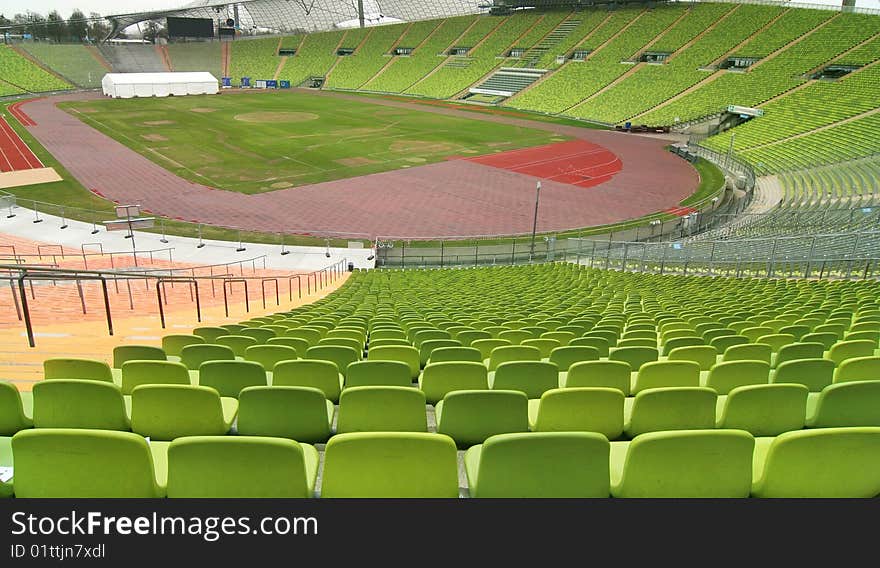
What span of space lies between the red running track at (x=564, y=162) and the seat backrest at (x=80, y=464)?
135 ft

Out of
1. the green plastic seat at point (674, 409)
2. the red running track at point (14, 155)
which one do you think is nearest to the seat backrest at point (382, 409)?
the green plastic seat at point (674, 409)

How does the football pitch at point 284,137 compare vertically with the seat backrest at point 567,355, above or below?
above

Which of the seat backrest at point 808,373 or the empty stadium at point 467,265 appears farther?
the seat backrest at point 808,373

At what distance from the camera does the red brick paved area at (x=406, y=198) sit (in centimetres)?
3282

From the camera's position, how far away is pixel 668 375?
18.5ft

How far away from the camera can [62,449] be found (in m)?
2.94

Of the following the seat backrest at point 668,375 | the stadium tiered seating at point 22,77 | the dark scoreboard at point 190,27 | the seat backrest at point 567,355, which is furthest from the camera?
the dark scoreboard at point 190,27

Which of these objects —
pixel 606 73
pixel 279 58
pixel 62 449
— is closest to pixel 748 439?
pixel 62 449

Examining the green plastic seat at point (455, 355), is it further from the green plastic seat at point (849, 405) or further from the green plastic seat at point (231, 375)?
the green plastic seat at point (849, 405)

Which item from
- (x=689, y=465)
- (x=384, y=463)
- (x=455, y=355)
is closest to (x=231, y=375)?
(x=455, y=355)

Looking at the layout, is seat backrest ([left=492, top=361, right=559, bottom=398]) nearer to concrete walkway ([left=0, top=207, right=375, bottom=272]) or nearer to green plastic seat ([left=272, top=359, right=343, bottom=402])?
green plastic seat ([left=272, top=359, right=343, bottom=402])

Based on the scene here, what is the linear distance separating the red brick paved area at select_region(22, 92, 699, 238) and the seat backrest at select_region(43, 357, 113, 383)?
80.8 feet

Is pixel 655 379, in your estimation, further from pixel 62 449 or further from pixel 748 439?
pixel 62 449

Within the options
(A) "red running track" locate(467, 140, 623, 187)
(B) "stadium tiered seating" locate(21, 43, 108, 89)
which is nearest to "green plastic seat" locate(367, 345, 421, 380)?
(A) "red running track" locate(467, 140, 623, 187)
